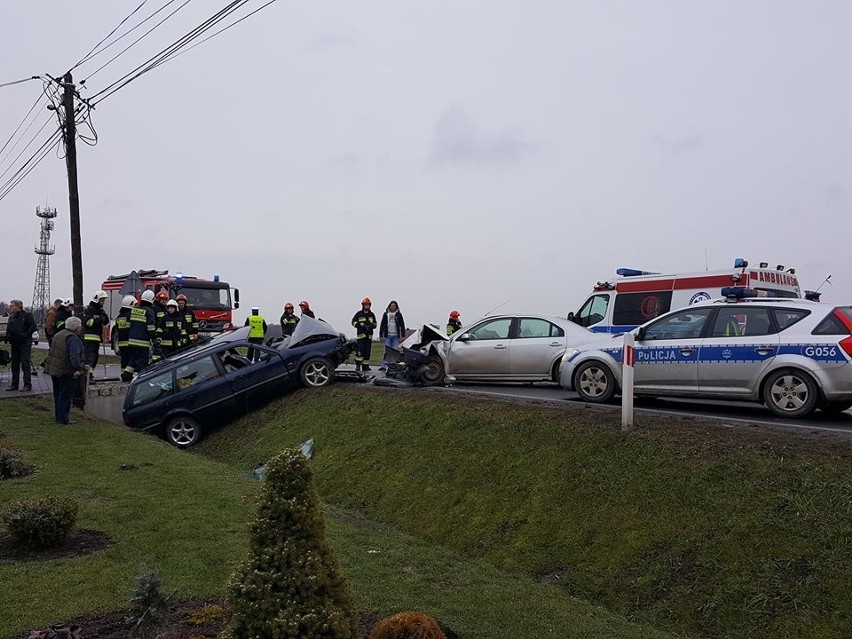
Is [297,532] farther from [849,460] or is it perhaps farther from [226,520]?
[849,460]

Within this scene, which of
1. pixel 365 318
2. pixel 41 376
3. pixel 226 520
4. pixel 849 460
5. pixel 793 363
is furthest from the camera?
pixel 41 376

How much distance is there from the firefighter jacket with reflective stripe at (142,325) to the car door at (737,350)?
1188cm

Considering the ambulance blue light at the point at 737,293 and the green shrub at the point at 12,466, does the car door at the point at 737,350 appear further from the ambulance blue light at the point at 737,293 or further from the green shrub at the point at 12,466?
the green shrub at the point at 12,466

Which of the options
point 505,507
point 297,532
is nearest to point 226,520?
point 505,507

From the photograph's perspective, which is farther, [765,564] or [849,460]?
[849,460]

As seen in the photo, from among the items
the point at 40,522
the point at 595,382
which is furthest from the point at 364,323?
the point at 40,522

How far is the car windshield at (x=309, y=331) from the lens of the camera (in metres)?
15.4

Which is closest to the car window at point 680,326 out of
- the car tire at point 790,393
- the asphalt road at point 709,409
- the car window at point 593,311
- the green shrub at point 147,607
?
the asphalt road at point 709,409

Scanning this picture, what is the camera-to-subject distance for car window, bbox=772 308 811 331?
31.8 ft

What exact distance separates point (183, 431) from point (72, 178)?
22.1ft

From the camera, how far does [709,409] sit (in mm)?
11031

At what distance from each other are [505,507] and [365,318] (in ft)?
36.4

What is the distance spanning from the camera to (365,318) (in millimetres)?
18625

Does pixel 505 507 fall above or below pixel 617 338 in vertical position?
below
